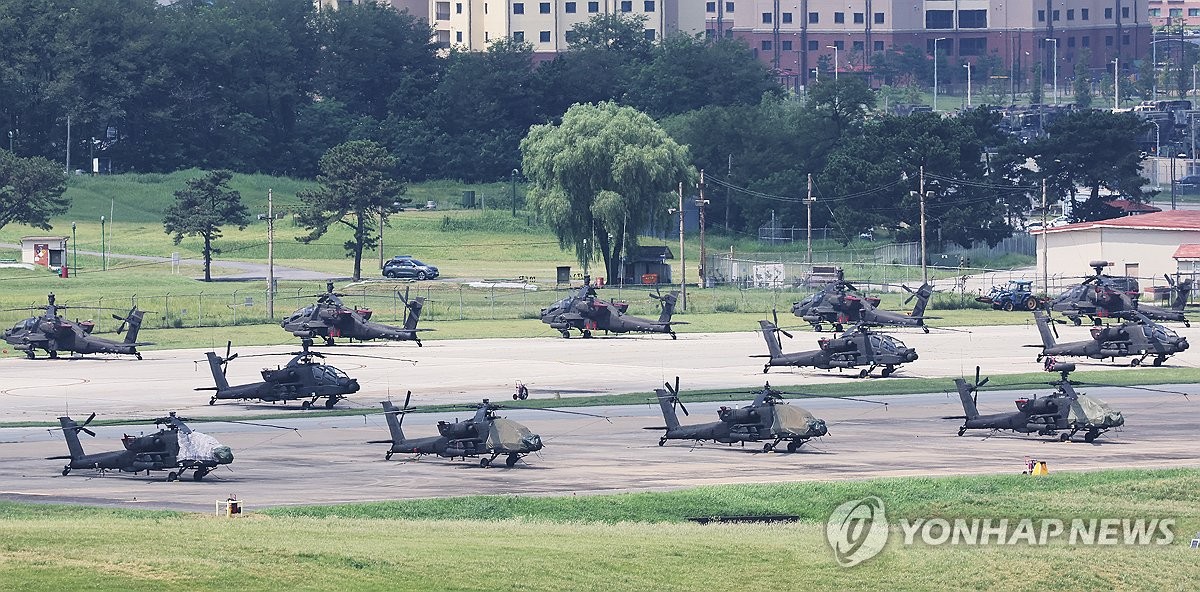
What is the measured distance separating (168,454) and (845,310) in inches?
1600

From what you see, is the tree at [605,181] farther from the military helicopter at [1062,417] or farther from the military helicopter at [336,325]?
the military helicopter at [1062,417]

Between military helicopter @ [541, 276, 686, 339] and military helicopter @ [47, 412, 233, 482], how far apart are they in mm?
34351

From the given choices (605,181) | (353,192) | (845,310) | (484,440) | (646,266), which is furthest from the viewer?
(353,192)

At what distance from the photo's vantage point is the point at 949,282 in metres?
119

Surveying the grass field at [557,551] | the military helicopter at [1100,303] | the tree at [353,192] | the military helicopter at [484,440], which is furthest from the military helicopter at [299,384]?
the tree at [353,192]

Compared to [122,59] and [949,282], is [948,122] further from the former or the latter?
[122,59]

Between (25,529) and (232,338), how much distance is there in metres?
48.6

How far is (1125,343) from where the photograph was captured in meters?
70.1

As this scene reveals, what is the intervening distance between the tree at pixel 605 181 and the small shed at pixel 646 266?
855mm

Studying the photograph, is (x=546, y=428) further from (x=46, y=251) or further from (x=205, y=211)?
(x=46, y=251)

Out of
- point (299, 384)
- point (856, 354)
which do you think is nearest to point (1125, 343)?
point (856, 354)

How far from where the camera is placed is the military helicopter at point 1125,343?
6981 cm

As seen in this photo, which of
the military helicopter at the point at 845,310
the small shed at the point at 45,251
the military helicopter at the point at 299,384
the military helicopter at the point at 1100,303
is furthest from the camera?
the small shed at the point at 45,251

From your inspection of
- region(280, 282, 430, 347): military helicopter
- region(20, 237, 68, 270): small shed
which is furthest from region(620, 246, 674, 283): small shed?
region(280, 282, 430, 347): military helicopter
